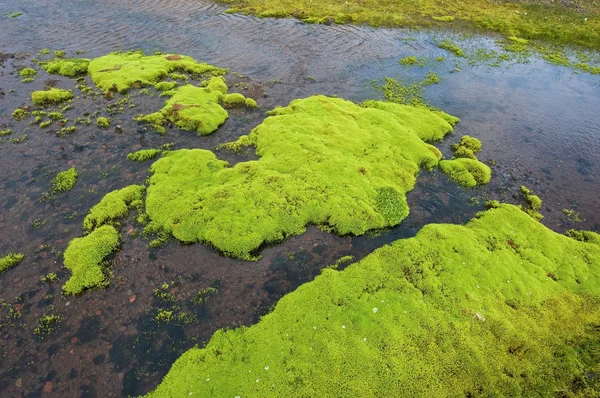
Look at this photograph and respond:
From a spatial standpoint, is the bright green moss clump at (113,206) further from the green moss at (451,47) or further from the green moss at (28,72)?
the green moss at (451,47)

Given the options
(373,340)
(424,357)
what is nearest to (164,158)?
(373,340)

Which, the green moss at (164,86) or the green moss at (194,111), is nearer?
the green moss at (194,111)

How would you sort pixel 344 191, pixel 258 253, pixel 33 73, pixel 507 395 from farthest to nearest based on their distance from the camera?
pixel 33 73 < pixel 344 191 < pixel 258 253 < pixel 507 395

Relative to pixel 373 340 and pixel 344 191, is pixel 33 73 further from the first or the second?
pixel 373 340

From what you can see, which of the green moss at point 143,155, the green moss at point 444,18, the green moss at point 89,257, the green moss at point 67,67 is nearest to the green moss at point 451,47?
the green moss at point 444,18

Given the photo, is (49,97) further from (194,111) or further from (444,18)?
(444,18)

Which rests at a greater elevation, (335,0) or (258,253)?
(335,0)

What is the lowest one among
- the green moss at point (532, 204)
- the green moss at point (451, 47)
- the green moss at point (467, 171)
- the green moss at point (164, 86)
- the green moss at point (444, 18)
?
the green moss at point (532, 204)
